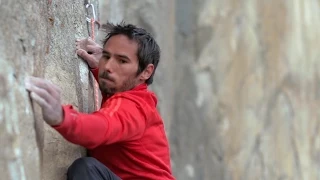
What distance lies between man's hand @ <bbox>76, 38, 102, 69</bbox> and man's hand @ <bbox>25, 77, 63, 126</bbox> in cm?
61

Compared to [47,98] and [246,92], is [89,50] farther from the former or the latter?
[246,92]

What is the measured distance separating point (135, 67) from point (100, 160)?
272 mm

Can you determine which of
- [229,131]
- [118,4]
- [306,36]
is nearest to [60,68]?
[118,4]

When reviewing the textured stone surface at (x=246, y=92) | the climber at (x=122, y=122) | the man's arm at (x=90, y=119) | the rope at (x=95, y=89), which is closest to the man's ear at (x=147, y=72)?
the climber at (x=122, y=122)

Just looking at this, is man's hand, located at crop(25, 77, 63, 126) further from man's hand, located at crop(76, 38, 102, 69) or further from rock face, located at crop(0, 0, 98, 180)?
man's hand, located at crop(76, 38, 102, 69)

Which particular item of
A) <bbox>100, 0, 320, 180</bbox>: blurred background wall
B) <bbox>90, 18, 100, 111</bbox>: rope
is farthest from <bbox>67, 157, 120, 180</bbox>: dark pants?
<bbox>100, 0, 320, 180</bbox>: blurred background wall

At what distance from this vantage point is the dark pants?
1728 millimetres

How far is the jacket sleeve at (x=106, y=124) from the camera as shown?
1.56m

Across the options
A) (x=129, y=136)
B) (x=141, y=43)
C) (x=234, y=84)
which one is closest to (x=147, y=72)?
(x=141, y=43)

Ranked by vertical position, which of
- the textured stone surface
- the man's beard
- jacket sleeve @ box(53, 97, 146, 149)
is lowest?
the textured stone surface

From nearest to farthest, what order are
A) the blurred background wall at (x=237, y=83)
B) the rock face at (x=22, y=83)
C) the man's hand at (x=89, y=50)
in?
the rock face at (x=22, y=83) → the man's hand at (x=89, y=50) → the blurred background wall at (x=237, y=83)

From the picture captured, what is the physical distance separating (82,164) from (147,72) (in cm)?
36

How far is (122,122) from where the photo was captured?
5.63 feet

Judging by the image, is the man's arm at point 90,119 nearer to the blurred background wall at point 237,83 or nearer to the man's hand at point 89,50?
the man's hand at point 89,50
